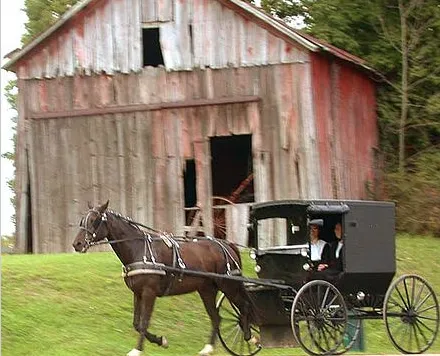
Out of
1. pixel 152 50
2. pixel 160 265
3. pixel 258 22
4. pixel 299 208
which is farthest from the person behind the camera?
pixel 152 50

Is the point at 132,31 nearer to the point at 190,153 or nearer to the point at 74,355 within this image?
the point at 190,153

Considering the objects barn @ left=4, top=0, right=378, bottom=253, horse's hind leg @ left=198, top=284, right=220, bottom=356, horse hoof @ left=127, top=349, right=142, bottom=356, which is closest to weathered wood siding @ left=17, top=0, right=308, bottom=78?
barn @ left=4, top=0, right=378, bottom=253

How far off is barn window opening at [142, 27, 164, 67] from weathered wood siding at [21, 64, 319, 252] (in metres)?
1.08

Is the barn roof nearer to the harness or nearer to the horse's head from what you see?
the harness

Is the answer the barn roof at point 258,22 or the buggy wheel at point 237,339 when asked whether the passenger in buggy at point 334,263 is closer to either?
the buggy wheel at point 237,339

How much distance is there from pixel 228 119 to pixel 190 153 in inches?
45.0

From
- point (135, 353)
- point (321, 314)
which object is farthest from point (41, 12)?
point (321, 314)

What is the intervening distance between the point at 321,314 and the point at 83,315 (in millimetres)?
4290

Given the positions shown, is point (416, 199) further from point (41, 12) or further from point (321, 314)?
point (41, 12)

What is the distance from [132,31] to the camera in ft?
76.6

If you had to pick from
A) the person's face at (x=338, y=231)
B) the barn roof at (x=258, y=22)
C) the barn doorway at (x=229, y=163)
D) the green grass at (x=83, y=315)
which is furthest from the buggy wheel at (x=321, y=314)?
the barn doorway at (x=229, y=163)

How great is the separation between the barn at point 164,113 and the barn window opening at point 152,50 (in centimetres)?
9

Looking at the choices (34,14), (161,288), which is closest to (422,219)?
(161,288)

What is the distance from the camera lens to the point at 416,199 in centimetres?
2627
